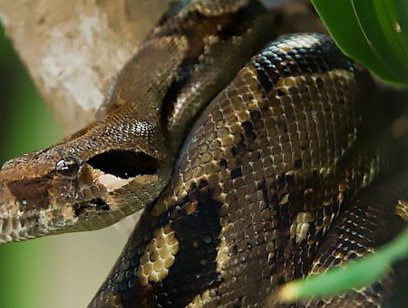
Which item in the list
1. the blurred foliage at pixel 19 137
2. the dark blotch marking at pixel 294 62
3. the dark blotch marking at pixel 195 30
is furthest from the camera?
the blurred foliage at pixel 19 137

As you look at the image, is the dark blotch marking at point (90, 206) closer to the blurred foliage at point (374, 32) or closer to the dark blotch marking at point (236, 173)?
the dark blotch marking at point (236, 173)

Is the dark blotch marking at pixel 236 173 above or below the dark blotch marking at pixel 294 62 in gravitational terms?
below

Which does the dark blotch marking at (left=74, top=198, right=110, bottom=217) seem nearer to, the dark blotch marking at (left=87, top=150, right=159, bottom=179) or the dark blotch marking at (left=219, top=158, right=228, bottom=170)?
the dark blotch marking at (left=87, top=150, right=159, bottom=179)

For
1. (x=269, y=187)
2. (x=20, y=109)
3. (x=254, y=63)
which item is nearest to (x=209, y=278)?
(x=269, y=187)

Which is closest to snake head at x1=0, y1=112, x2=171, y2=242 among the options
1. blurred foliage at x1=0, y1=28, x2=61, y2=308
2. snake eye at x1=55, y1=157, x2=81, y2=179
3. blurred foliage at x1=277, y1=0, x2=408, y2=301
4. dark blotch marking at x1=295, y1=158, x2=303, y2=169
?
snake eye at x1=55, y1=157, x2=81, y2=179

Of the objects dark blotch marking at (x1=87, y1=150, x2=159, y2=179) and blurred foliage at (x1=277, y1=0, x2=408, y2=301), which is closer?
blurred foliage at (x1=277, y1=0, x2=408, y2=301)

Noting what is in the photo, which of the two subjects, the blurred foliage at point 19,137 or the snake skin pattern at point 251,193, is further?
the blurred foliage at point 19,137

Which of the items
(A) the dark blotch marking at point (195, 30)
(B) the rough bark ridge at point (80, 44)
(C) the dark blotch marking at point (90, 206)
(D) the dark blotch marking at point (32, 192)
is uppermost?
(B) the rough bark ridge at point (80, 44)

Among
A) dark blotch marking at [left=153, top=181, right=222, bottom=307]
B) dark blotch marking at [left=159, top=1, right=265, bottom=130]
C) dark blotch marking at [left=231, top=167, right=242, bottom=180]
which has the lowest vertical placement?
dark blotch marking at [left=153, top=181, right=222, bottom=307]

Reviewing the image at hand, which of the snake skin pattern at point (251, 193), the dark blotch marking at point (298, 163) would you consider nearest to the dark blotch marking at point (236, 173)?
the snake skin pattern at point (251, 193)
